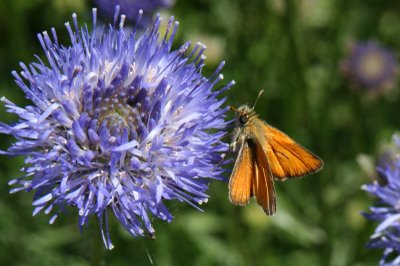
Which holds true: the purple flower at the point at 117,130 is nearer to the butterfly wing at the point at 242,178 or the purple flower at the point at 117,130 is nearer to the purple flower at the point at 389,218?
the butterfly wing at the point at 242,178

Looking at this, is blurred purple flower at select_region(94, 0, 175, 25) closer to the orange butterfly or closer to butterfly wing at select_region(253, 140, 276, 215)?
the orange butterfly

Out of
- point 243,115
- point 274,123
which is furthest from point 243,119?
point 274,123

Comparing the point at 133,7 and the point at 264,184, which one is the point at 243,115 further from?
the point at 133,7

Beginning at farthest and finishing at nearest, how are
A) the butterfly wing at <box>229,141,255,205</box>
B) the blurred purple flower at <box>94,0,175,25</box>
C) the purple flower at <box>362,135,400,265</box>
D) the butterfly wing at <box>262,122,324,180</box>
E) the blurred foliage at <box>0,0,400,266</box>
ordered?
the blurred foliage at <box>0,0,400,266</box> → the blurred purple flower at <box>94,0,175,25</box> → the purple flower at <box>362,135,400,265</box> → the butterfly wing at <box>262,122,324,180</box> → the butterfly wing at <box>229,141,255,205</box>

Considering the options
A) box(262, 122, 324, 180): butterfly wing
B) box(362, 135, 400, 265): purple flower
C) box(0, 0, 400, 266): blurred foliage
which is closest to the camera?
box(262, 122, 324, 180): butterfly wing

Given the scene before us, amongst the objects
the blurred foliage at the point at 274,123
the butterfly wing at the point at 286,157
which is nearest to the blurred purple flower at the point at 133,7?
the blurred foliage at the point at 274,123

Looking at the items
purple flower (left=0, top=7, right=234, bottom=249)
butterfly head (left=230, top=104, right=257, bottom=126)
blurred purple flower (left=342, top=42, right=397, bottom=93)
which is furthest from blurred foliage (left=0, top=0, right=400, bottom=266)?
purple flower (left=0, top=7, right=234, bottom=249)

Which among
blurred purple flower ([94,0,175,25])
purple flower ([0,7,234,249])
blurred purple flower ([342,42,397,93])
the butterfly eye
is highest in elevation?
blurred purple flower ([342,42,397,93])
